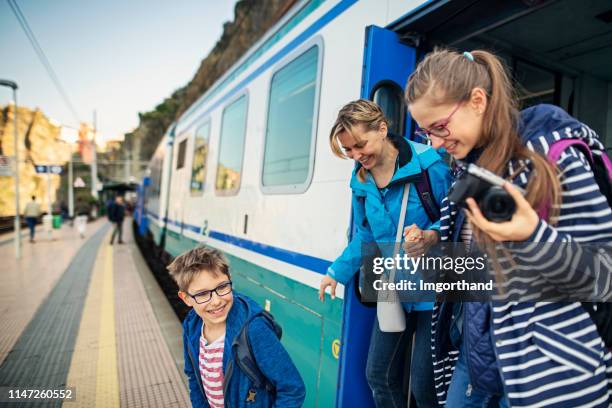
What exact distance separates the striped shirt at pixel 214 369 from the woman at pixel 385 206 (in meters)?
0.54

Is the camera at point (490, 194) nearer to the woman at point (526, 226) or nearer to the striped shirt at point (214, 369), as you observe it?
the woman at point (526, 226)

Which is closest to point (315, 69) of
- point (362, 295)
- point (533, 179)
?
point (362, 295)

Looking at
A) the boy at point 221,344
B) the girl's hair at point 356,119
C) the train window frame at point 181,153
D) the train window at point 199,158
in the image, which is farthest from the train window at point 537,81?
the train window frame at point 181,153

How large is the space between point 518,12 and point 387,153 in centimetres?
88

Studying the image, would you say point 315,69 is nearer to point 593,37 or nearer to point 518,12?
point 518,12

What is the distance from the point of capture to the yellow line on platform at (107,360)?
3025mm

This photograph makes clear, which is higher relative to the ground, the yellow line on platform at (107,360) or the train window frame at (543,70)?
the train window frame at (543,70)

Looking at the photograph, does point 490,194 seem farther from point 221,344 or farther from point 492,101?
point 221,344

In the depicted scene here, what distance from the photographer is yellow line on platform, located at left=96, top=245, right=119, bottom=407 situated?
3025mm

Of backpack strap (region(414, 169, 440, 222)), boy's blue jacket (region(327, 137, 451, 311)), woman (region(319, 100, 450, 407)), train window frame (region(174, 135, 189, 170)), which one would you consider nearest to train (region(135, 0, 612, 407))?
woman (region(319, 100, 450, 407))

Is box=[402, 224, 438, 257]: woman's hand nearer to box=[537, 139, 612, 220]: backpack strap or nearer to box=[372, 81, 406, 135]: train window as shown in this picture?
box=[537, 139, 612, 220]: backpack strap

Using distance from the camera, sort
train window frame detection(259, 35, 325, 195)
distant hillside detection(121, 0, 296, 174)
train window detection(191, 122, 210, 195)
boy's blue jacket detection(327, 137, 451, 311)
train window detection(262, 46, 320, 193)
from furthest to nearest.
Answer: distant hillside detection(121, 0, 296, 174)
train window detection(191, 122, 210, 195)
train window detection(262, 46, 320, 193)
train window frame detection(259, 35, 325, 195)
boy's blue jacket detection(327, 137, 451, 311)

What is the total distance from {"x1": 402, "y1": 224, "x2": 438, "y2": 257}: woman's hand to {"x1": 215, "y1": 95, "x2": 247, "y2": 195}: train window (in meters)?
2.41

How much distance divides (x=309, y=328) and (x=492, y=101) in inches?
69.9
